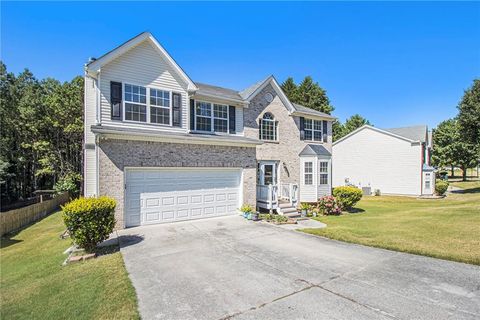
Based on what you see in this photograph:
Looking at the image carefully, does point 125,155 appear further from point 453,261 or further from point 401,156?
point 401,156

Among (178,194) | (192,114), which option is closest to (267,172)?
(192,114)

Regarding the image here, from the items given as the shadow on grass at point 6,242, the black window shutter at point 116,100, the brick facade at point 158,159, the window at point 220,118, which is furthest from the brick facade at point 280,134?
the shadow on grass at point 6,242

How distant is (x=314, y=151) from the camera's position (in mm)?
18312

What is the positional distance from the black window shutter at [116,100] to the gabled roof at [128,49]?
0.96m

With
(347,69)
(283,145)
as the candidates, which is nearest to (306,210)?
(283,145)

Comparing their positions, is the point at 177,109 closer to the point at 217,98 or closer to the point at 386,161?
the point at 217,98

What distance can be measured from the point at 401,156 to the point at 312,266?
25.6 metres

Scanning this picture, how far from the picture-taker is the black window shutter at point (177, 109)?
42.6ft

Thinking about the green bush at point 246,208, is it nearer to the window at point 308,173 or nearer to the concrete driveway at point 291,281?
the concrete driveway at point 291,281

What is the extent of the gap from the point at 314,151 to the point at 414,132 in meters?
18.8

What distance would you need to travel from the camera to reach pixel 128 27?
13.1 meters

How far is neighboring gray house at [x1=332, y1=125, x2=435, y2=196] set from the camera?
25406 mm

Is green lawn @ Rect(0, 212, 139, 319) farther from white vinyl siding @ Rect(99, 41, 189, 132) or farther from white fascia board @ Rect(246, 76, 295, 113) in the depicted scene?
white fascia board @ Rect(246, 76, 295, 113)

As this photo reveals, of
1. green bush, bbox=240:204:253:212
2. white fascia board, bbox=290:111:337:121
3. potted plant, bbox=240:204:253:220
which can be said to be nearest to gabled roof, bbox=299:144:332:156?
white fascia board, bbox=290:111:337:121
